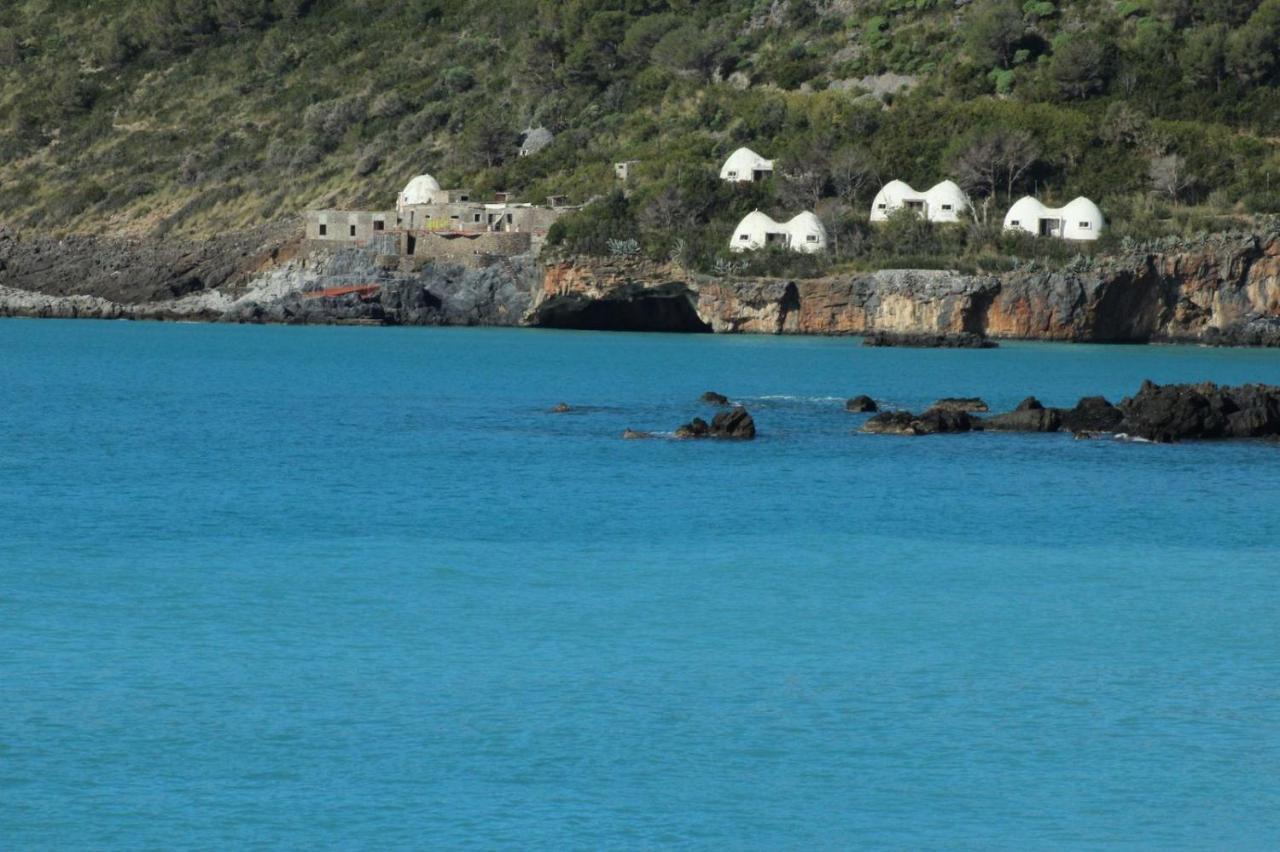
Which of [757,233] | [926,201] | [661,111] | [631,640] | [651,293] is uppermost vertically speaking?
[661,111]

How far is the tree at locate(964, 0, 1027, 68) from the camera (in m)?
99.4

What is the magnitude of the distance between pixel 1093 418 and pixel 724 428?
8.35 metres

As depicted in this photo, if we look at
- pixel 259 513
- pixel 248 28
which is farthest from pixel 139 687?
pixel 248 28

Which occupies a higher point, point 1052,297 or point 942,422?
point 1052,297

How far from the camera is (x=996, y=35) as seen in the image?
99.8 metres

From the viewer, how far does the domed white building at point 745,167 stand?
309ft

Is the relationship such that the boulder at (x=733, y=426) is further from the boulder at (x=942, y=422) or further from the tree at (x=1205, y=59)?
the tree at (x=1205, y=59)

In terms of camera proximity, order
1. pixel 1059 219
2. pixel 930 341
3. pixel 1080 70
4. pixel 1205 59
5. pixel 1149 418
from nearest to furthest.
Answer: pixel 1149 418 → pixel 930 341 → pixel 1059 219 → pixel 1205 59 → pixel 1080 70

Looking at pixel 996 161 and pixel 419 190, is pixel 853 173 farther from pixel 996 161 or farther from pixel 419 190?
pixel 419 190

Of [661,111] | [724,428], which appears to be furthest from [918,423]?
[661,111]

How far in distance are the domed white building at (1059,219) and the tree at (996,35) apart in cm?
1658

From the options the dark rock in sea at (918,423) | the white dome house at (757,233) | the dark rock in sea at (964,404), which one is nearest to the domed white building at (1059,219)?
the white dome house at (757,233)

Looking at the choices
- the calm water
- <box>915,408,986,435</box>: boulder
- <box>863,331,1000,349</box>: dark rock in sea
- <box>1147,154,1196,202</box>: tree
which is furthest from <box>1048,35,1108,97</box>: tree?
the calm water

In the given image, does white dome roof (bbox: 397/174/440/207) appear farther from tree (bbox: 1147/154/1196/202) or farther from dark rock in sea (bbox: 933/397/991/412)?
dark rock in sea (bbox: 933/397/991/412)
